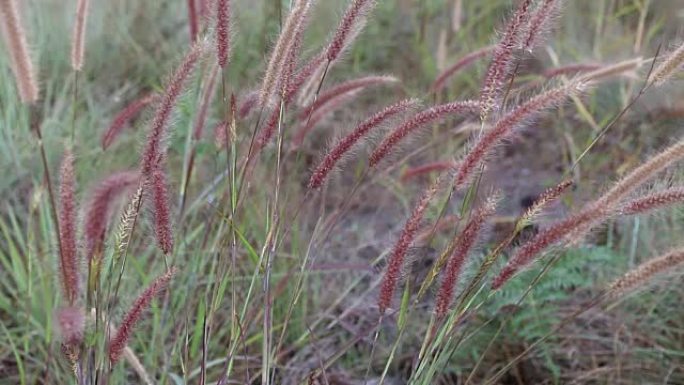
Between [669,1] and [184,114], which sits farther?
[669,1]

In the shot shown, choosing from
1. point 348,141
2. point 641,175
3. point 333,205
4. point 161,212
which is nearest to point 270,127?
point 348,141

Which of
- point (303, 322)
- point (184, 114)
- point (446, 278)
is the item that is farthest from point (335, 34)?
point (184, 114)

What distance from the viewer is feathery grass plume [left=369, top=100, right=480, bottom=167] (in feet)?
5.20

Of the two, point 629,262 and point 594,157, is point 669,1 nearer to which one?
point 594,157

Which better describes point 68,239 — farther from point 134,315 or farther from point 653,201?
point 653,201

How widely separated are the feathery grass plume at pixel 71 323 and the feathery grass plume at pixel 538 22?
916mm

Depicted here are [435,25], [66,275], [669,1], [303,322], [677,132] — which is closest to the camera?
[66,275]

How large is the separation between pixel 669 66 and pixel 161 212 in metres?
0.97

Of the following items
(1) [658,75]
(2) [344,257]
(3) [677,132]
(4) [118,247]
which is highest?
(1) [658,75]

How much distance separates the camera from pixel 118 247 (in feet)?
→ 5.06

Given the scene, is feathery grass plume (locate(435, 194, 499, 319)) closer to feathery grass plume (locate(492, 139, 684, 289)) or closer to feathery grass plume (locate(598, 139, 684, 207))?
feathery grass plume (locate(492, 139, 684, 289))

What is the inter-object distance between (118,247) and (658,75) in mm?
1045

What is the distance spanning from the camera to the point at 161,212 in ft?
5.10

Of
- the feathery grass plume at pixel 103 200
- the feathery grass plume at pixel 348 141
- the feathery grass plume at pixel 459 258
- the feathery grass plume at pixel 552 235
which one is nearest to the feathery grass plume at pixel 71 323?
the feathery grass plume at pixel 103 200
